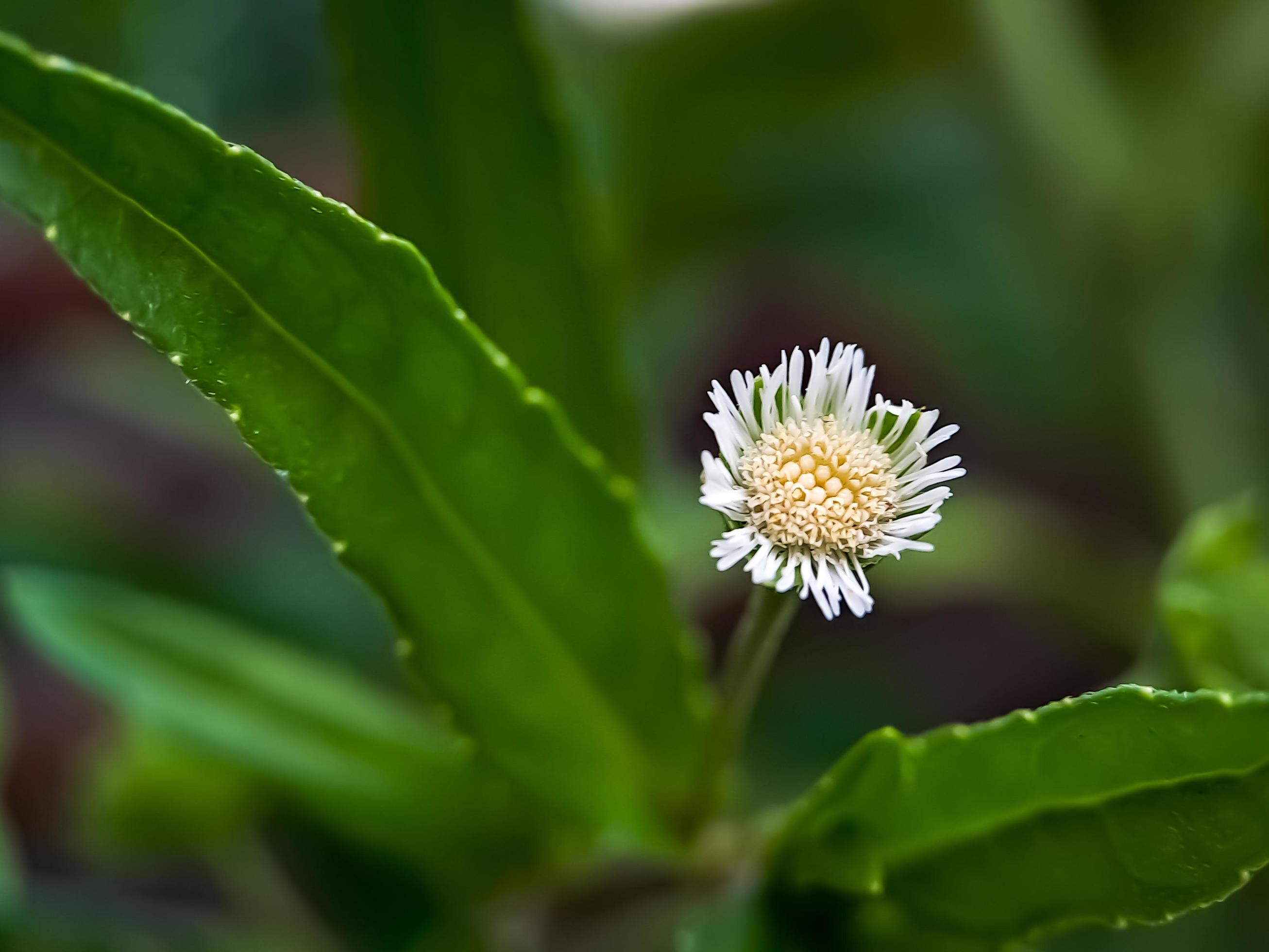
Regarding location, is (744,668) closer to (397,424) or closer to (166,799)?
(397,424)

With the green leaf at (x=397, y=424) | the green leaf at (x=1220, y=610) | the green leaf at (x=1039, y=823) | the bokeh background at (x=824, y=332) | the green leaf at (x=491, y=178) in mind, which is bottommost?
the green leaf at (x=1039, y=823)

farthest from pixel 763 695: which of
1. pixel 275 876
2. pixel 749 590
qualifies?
pixel 275 876

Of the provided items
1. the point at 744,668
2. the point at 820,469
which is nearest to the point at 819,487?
the point at 820,469

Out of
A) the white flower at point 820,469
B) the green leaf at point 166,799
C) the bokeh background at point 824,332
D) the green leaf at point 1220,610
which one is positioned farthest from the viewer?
the bokeh background at point 824,332

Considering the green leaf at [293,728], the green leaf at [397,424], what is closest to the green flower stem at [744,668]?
the green leaf at [397,424]

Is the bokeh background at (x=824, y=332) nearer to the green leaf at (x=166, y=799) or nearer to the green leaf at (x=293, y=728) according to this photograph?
the green leaf at (x=166, y=799)

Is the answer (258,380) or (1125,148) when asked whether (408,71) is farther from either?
(1125,148)

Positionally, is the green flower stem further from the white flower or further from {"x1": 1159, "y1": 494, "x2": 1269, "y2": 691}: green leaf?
{"x1": 1159, "y1": 494, "x2": 1269, "y2": 691}: green leaf
